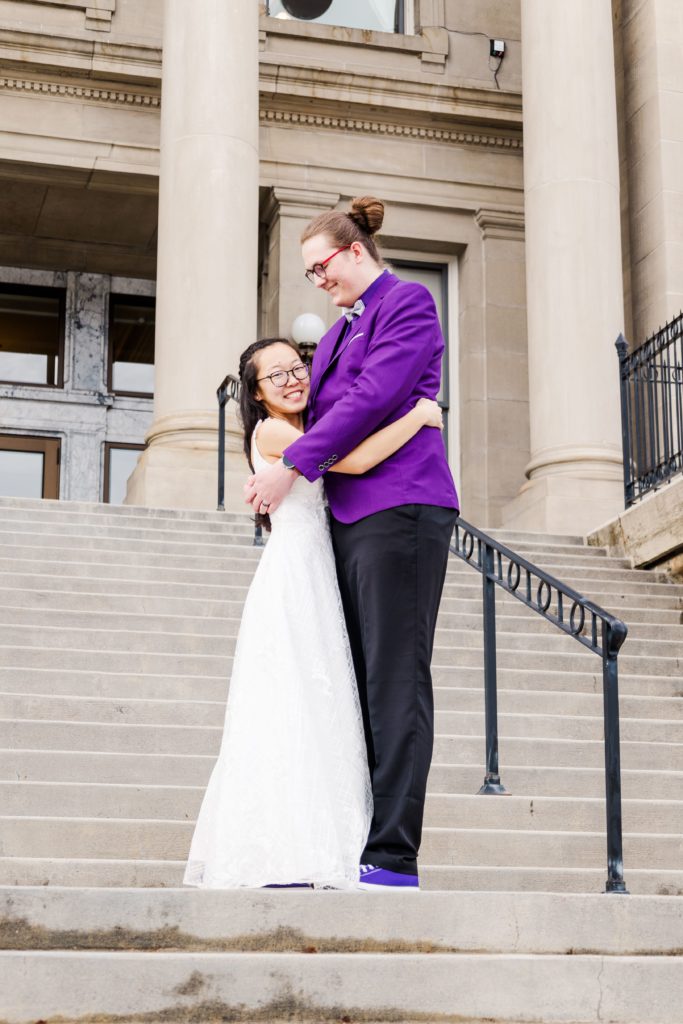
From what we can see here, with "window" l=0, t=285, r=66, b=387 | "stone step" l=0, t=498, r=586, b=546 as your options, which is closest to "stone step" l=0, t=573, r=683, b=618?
"stone step" l=0, t=498, r=586, b=546

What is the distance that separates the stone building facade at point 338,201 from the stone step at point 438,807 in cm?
742

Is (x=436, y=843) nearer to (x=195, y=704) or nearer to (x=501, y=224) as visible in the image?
(x=195, y=704)

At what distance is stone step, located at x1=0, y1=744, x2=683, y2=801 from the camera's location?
5762 millimetres

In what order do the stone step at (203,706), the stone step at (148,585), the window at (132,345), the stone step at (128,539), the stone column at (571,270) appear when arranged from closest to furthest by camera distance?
the stone step at (203,706), the stone step at (148,585), the stone step at (128,539), the stone column at (571,270), the window at (132,345)

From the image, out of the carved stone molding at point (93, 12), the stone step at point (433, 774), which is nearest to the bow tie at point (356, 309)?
the stone step at point (433, 774)

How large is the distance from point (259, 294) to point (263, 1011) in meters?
15.2

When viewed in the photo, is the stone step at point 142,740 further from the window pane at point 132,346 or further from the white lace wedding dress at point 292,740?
the window pane at point 132,346

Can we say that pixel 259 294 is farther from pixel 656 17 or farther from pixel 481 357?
pixel 656 17

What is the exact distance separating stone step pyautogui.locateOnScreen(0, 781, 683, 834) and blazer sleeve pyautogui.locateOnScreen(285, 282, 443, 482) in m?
1.87

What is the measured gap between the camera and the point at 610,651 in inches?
200

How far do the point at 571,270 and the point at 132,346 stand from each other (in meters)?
7.11

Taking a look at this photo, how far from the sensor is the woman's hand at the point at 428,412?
413 centimetres

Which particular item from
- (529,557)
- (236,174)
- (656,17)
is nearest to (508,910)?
(529,557)

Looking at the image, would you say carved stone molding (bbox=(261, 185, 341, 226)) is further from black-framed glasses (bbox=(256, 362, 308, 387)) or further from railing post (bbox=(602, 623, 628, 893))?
black-framed glasses (bbox=(256, 362, 308, 387))
